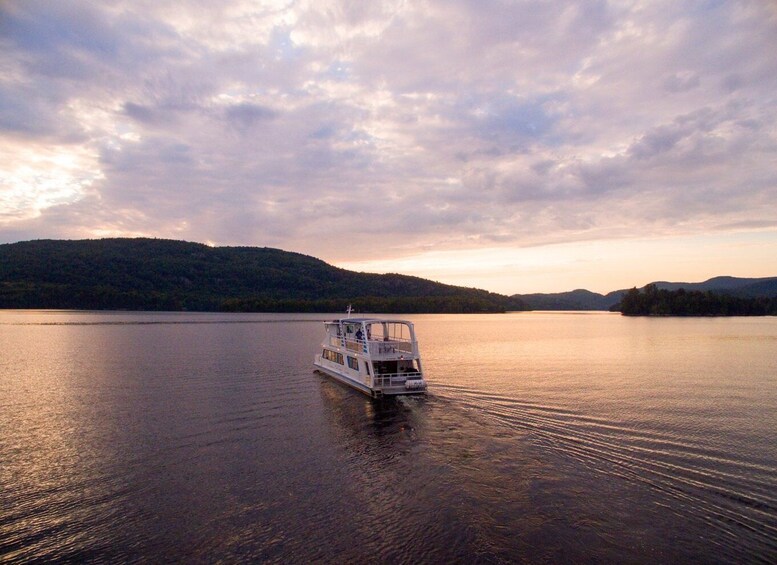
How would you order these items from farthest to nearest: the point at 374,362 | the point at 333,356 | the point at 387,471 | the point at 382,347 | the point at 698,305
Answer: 1. the point at 698,305
2. the point at 333,356
3. the point at 382,347
4. the point at 374,362
5. the point at 387,471

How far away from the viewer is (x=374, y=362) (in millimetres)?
34469

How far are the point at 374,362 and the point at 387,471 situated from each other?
15721 millimetres

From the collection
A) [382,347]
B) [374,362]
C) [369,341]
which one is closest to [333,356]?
[382,347]

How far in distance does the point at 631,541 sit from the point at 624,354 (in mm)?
53490

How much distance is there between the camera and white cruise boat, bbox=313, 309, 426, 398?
32.2 meters

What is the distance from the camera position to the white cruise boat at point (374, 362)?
32.2m

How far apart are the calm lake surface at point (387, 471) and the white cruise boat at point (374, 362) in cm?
130

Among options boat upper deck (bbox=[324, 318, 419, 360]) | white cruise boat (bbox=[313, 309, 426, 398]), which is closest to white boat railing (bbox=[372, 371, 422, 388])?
white cruise boat (bbox=[313, 309, 426, 398])

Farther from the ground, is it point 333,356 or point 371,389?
→ point 333,356

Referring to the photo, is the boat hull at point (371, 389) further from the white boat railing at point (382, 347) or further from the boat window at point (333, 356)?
the white boat railing at point (382, 347)

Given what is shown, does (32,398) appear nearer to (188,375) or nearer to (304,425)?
(188,375)

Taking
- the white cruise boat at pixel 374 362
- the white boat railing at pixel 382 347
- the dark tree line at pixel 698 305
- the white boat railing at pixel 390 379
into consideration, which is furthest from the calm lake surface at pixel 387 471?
the dark tree line at pixel 698 305

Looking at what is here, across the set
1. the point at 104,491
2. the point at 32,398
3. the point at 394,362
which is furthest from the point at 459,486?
the point at 32,398

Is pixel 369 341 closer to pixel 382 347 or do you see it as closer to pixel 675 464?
pixel 382 347
